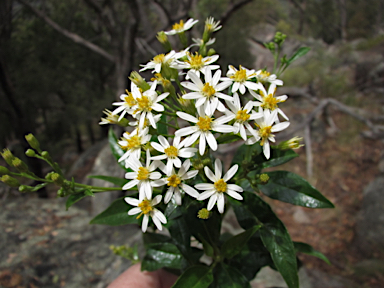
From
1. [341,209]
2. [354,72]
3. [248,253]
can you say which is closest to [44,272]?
[248,253]

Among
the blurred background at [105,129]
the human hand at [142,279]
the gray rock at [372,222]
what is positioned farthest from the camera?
the gray rock at [372,222]

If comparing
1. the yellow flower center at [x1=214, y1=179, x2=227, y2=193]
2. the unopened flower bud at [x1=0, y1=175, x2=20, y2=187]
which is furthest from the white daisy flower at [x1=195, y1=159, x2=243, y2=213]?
the unopened flower bud at [x1=0, y1=175, x2=20, y2=187]

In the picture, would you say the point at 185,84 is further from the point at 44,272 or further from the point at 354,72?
the point at 354,72

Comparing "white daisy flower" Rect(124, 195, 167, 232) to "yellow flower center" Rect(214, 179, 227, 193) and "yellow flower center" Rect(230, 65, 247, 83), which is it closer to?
"yellow flower center" Rect(214, 179, 227, 193)

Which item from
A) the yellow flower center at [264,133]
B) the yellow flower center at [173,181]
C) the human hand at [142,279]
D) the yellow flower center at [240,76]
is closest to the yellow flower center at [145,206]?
the yellow flower center at [173,181]

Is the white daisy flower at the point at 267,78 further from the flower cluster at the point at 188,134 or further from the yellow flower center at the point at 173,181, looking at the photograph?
the yellow flower center at the point at 173,181

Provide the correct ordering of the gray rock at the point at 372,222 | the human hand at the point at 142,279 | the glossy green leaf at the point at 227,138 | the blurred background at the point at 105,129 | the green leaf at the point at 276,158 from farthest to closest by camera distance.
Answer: the gray rock at the point at 372,222
the blurred background at the point at 105,129
the human hand at the point at 142,279
the green leaf at the point at 276,158
the glossy green leaf at the point at 227,138
